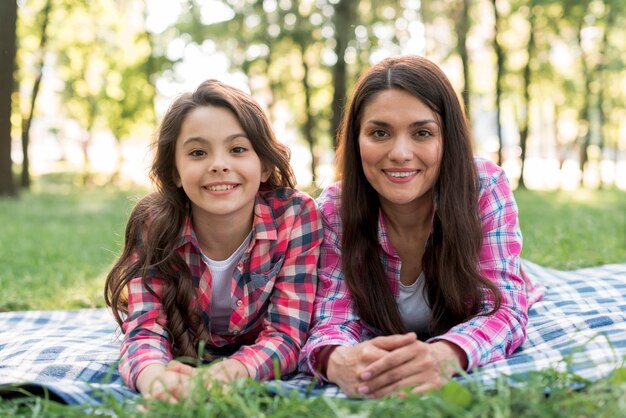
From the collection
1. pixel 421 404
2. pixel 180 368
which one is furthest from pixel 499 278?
pixel 180 368

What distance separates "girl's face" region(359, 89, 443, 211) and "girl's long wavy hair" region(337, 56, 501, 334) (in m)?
0.05

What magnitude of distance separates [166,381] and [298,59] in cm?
2160

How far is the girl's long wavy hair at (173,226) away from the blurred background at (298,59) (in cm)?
404

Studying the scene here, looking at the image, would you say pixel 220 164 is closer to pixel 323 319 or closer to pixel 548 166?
pixel 323 319

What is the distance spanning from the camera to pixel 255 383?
2197 millimetres

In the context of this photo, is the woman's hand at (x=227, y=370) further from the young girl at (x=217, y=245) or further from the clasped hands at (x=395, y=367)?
the clasped hands at (x=395, y=367)

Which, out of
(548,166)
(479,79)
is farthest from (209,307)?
(548,166)

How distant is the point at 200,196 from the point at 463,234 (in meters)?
1.14

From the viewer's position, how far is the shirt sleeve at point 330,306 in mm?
2686

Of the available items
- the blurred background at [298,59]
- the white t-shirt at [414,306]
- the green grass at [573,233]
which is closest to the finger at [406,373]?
the white t-shirt at [414,306]

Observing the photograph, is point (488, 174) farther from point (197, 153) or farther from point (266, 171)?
point (197, 153)

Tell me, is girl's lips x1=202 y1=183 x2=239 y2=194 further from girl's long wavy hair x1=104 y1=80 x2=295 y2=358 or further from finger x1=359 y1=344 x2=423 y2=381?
finger x1=359 y1=344 x2=423 y2=381

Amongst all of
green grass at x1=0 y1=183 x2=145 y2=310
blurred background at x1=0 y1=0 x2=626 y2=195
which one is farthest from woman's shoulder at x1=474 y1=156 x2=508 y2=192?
blurred background at x1=0 y1=0 x2=626 y2=195

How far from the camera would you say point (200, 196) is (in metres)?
2.85
